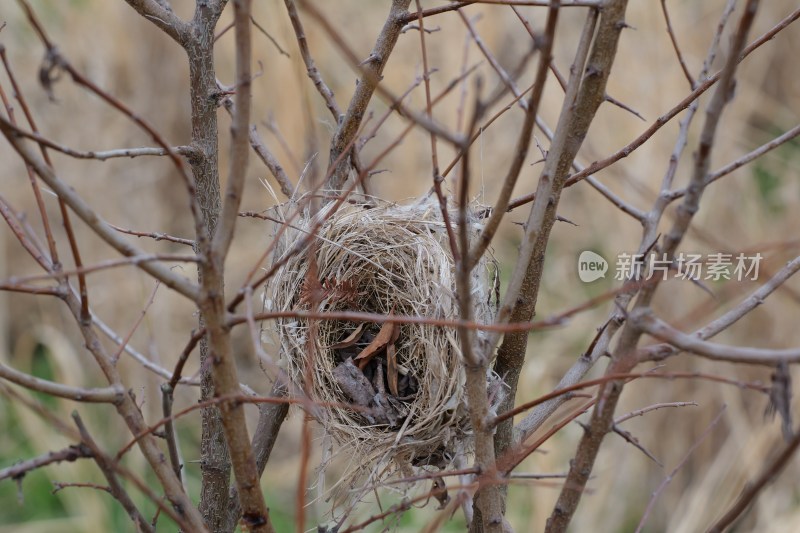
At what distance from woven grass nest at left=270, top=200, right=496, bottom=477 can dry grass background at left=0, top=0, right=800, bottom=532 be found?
156cm

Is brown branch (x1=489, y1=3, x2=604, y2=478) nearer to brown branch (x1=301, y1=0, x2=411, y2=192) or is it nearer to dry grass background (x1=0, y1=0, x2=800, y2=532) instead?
brown branch (x1=301, y1=0, x2=411, y2=192)

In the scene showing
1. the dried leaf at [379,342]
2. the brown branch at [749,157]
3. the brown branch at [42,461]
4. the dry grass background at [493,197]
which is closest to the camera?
the brown branch at [42,461]

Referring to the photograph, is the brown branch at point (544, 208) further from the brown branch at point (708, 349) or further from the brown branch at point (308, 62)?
the brown branch at point (308, 62)

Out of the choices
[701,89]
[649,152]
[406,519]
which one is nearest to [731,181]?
[649,152]

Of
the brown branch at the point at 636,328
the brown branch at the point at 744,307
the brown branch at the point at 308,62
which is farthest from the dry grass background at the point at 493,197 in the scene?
the brown branch at the point at 636,328

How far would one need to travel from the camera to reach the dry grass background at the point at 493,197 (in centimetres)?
309

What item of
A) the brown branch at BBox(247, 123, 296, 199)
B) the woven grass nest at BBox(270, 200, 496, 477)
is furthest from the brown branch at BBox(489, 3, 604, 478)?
the brown branch at BBox(247, 123, 296, 199)

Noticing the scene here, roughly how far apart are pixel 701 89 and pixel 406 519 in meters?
2.62

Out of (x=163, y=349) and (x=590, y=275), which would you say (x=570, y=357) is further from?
(x=590, y=275)

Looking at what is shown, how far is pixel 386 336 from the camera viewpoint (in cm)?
123

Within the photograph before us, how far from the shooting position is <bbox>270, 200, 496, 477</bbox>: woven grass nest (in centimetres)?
109

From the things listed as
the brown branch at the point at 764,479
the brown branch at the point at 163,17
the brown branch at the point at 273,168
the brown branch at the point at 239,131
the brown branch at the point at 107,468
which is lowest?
the brown branch at the point at 764,479

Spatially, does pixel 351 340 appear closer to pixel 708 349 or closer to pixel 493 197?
pixel 708 349

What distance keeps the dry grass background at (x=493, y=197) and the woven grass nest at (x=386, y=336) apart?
1555 millimetres
